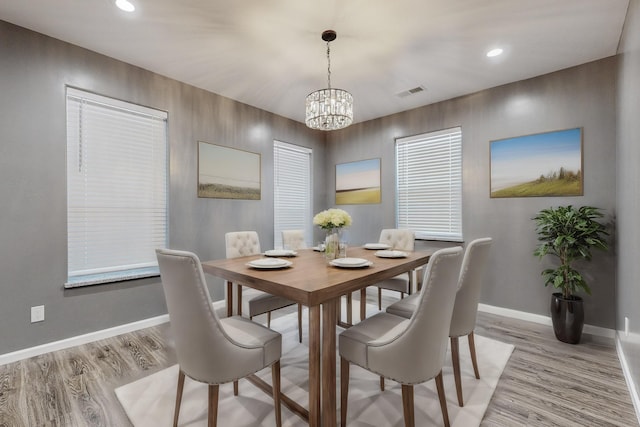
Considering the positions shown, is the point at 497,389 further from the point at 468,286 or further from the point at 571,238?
the point at 571,238

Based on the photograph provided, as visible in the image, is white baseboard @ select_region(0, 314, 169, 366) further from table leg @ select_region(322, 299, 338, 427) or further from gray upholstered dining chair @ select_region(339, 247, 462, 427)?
gray upholstered dining chair @ select_region(339, 247, 462, 427)

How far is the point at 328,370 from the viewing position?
4.52ft

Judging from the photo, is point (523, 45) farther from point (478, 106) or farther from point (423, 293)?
point (423, 293)

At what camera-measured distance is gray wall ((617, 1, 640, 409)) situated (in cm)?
177

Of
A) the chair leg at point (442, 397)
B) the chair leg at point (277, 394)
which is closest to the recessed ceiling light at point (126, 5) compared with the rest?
the chair leg at point (277, 394)

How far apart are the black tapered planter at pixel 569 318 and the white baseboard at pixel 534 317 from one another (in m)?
0.37

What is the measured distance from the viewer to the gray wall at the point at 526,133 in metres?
2.70

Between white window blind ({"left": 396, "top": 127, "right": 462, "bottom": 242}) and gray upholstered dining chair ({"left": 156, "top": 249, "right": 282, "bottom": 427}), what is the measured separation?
10.3 ft

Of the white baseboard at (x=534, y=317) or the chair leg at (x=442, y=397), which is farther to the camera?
the white baseboard at (x=534, y=317)

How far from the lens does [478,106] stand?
346cm

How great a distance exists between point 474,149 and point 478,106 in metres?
0.52

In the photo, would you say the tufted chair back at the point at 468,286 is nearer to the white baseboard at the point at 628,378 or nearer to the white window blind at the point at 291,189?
the white baseboard at the point at 628,378

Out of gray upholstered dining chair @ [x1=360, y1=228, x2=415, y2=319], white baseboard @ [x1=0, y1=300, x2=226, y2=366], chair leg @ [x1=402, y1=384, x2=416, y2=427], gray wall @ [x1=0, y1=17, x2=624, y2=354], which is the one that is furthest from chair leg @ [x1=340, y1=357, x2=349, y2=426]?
white baseboard @ [x1=0, y1=300, x2=226, y2=366]

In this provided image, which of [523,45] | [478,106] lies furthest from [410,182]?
[523,45]
